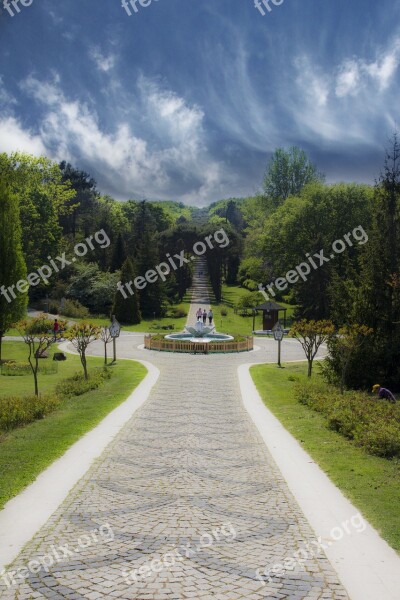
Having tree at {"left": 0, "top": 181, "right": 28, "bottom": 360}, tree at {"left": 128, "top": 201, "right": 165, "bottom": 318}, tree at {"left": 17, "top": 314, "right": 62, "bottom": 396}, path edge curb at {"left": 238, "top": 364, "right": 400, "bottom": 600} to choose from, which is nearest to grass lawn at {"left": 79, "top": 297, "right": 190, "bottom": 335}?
tree at {"left": 128, "top": 201, "right": 165, "bottom": 318}

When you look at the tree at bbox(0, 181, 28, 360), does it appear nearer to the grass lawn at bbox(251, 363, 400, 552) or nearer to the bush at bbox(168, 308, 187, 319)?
the grass lawn at bbox(251, 363, 400, 552)

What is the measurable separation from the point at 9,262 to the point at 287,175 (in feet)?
148

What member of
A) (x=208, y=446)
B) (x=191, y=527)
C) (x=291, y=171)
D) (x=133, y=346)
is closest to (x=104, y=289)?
(x=133, y=346)

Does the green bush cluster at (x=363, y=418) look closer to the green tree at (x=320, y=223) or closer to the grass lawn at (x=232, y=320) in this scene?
the grass lawn at (x=232, y=320)

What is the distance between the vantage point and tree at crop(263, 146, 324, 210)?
64.6m

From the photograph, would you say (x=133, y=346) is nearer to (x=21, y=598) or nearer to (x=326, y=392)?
(x=326, y=392)

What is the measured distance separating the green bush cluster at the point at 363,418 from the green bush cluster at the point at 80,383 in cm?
870

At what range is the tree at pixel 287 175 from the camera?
2542 inches

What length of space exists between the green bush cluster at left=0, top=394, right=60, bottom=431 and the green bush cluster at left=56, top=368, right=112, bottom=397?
8.58 feet

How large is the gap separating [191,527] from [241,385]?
47.7 feet

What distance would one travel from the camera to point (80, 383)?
20.2m

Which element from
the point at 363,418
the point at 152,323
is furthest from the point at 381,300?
the point at 152,323

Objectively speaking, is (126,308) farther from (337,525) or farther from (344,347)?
(337,525)

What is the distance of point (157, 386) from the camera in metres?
20.7
